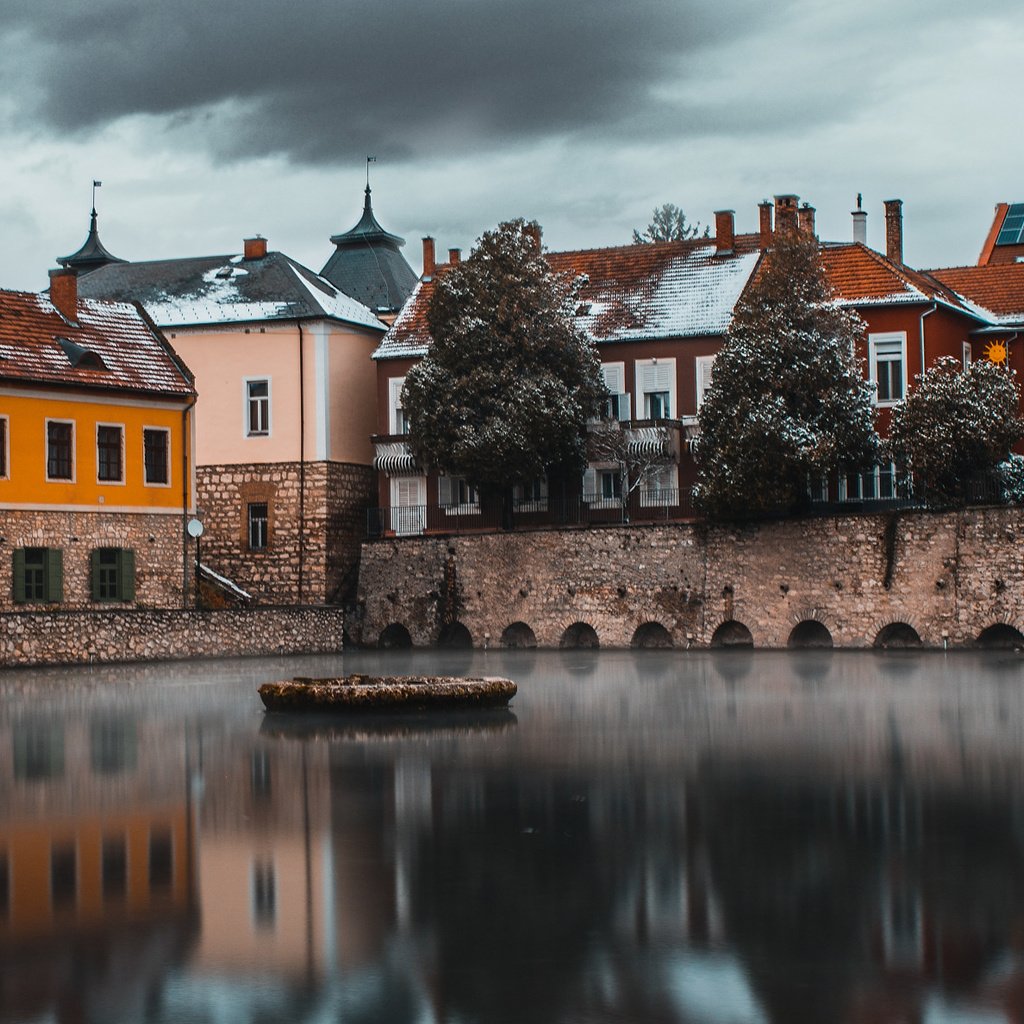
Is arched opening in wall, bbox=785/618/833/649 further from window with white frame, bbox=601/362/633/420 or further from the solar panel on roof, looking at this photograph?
the solar panel on roof

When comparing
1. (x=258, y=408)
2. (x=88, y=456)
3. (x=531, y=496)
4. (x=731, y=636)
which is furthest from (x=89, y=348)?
(x=731, y=636)

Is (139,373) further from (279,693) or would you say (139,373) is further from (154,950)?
(154,950)

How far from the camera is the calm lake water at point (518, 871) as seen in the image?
29.7 feet

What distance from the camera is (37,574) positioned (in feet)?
139

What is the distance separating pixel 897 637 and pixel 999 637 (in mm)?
2735

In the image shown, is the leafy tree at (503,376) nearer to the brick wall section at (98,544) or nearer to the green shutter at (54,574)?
the brick wall section at (98,544)

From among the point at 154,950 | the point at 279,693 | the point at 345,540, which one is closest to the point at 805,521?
the point at 345,540

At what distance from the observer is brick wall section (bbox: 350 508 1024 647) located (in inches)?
1652

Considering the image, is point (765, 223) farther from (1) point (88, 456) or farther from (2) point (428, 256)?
(1) point (88, 456)

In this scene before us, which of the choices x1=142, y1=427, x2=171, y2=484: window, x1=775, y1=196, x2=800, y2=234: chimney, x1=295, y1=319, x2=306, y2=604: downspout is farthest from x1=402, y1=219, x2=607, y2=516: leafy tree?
x1=142, y1=427, x2=171, y2=484: window

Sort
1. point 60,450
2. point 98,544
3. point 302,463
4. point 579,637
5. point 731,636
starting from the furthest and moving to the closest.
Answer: point 302,463
point 579,637
point 731,636
point 98,544
point 60,450

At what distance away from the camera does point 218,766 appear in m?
18.7

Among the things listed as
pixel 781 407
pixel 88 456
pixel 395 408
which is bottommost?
pixel 88 456

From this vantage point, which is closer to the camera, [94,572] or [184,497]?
[94,572]
